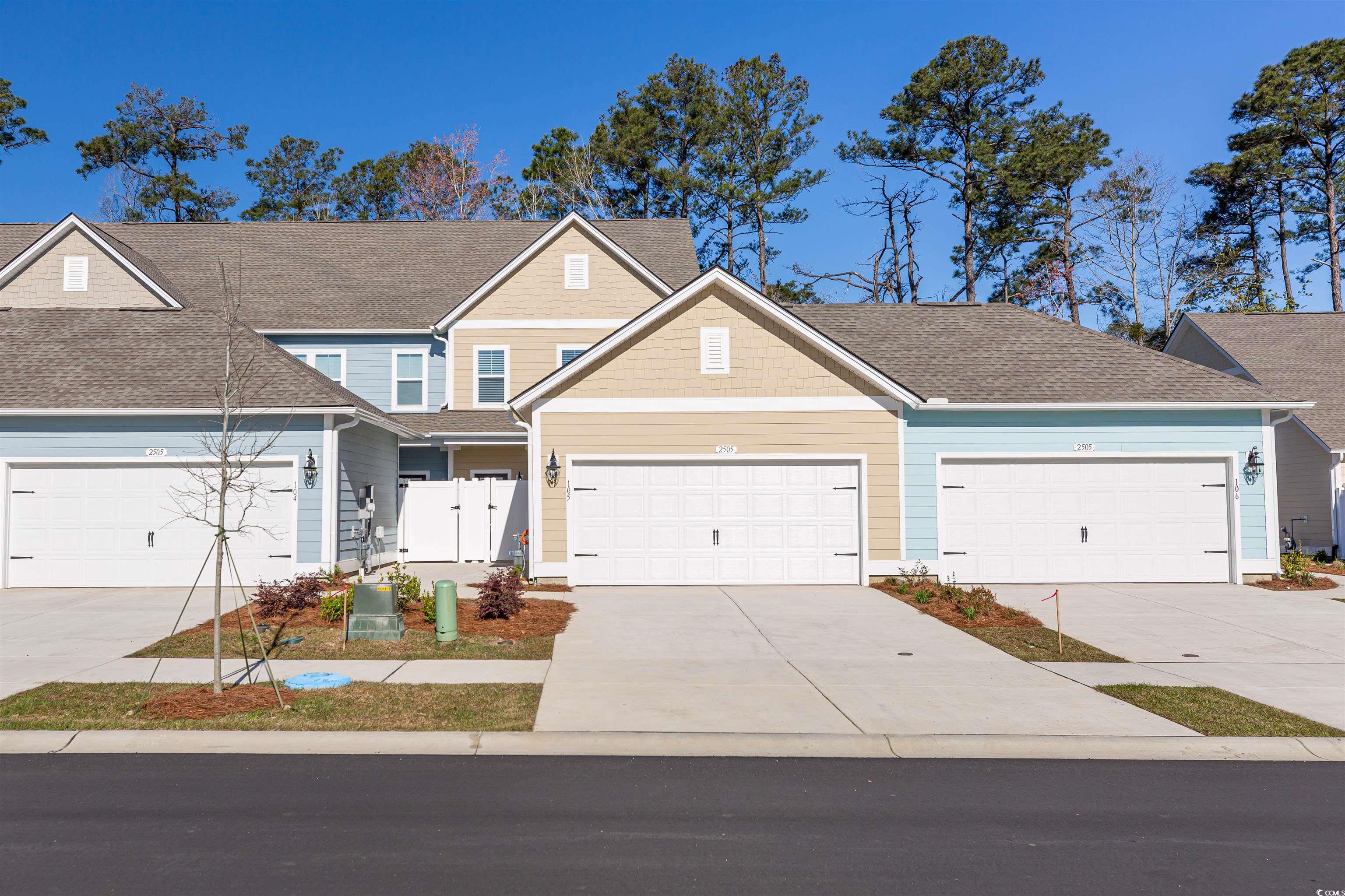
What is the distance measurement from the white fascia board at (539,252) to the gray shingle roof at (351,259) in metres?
0.86

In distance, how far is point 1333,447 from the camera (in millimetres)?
21906

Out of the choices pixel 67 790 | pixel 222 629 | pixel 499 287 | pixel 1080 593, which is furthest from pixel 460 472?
pixel 67 790

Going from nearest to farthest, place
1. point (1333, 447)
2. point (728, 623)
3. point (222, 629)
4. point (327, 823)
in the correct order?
point (327, 823) → point (222, 629) → point (728, 623) → point (1333, 447)

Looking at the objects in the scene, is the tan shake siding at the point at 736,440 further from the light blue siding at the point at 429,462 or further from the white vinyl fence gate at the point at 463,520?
the light blue siding at the point at 429,462

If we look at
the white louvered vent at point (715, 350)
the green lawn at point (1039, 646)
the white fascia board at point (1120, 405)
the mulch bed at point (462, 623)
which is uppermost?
the white louvered vent at point (715, 350)

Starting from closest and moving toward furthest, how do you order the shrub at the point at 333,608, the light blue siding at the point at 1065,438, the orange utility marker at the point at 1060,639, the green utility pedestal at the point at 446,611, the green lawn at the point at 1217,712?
the green lawn at the point at 1217,712 → the orange utility marker at the point at 1060,639 → the green utility pedestal at the point at 446,611 → the shrub at the point at 333,608 → the light blue siding at the point at 1065,438

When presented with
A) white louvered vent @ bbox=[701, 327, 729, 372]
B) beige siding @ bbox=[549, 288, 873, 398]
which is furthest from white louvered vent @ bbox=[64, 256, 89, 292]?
white louvered vent @ bbox=[701, 327, 729, 372]

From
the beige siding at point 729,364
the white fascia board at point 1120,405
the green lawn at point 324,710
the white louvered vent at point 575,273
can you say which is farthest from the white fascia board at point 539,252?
the green lawn at point 324,710

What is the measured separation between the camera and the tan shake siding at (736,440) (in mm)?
16422

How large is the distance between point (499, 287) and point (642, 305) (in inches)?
147

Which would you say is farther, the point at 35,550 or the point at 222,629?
the point at 35,550

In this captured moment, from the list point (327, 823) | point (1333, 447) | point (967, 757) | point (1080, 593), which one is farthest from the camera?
point (1333, 447)

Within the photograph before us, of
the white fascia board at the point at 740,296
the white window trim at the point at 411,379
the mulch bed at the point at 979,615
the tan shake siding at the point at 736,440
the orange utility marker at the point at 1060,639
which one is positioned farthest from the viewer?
the white window trim at the point at 411,379

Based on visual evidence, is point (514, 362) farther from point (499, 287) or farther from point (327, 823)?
point (327, 823)
